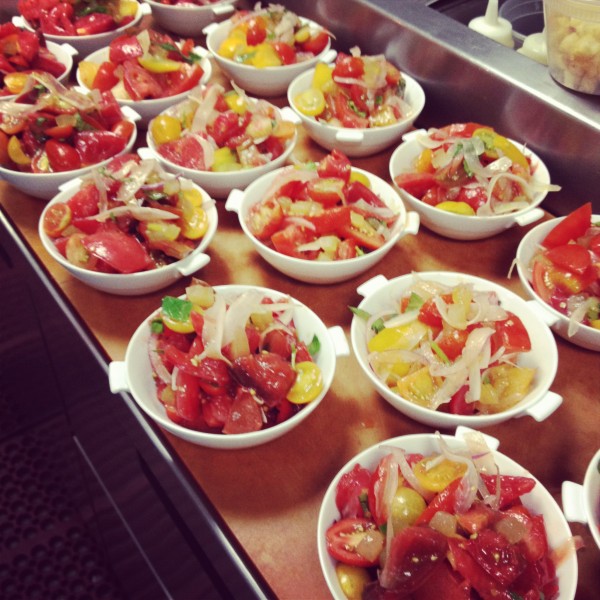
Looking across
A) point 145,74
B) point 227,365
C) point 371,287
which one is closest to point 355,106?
point 145,74

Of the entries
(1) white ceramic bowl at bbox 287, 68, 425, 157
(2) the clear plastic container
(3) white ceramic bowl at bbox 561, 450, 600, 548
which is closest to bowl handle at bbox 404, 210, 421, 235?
(1) white ceramic bowl at bbox 287, 68, 425, 157

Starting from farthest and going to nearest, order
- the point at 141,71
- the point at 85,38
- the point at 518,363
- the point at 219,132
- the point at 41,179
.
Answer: the point at 85,38, the point at 141,71, the point at 219,132, the point at 41,179, the point at 518,363

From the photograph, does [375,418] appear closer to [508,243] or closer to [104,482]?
[508,243]

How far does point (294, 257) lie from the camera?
4.84 feet

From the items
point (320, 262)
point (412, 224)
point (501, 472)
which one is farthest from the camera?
point (412, 224)

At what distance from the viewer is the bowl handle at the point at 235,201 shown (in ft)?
5.13

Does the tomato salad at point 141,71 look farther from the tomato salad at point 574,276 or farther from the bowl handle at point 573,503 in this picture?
the bowl handle at point 573,503

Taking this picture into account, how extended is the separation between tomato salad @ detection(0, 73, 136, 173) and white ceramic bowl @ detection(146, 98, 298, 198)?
15cm

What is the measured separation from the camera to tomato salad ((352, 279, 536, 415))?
1203mm

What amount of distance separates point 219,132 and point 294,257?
0.50 m

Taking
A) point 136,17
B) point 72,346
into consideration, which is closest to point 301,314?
point 72,346

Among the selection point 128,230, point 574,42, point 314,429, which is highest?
point 574,42

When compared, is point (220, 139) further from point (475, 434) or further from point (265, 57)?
point (475, 434)

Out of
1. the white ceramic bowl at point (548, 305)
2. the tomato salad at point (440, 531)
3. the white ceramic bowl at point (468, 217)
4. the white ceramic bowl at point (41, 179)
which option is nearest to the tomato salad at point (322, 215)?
the white ceramic bowl at point (468, 217)
